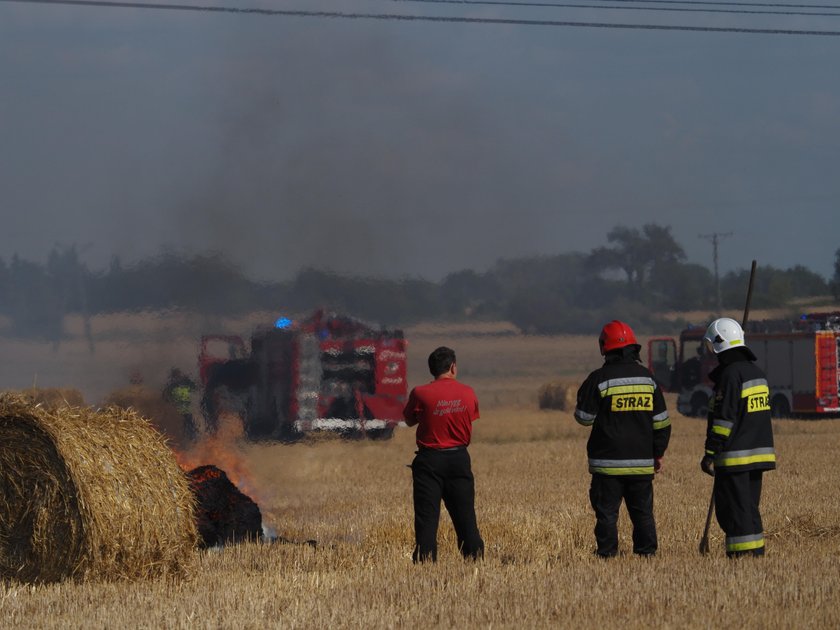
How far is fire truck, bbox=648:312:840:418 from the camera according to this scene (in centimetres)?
3197

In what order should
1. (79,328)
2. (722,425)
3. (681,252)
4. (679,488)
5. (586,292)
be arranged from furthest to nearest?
(681,252)
(586,292)
(79,328)
(679,488)
(722,425)

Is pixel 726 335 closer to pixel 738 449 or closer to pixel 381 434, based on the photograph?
pixel 738 449

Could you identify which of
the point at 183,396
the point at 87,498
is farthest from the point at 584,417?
the point at 183,396

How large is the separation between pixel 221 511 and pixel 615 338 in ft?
13.4

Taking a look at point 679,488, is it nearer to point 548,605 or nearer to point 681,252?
point 548,605

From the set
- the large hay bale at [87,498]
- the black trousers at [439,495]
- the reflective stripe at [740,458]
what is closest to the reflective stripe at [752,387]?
the reflective stripe at [740,458]

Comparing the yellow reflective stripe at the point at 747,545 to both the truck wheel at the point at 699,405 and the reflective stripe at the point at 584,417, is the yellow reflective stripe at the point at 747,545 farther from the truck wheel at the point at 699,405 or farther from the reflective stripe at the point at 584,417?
the truck wheel at the point at 699,405

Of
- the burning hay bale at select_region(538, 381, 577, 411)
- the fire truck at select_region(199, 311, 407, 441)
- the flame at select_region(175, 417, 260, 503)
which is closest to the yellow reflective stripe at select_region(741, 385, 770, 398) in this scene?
the flame at select_region(175, 417, 260, 503)

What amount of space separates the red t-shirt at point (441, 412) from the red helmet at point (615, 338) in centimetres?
105

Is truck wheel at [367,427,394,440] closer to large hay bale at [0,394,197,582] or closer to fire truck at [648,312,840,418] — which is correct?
fire truck at [648,312,840,418]

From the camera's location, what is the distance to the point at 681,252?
4509cm

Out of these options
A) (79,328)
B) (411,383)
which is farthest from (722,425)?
(411,383)

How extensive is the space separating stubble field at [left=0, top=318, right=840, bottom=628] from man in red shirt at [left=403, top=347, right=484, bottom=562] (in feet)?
1.13

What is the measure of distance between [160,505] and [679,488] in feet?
27.5
